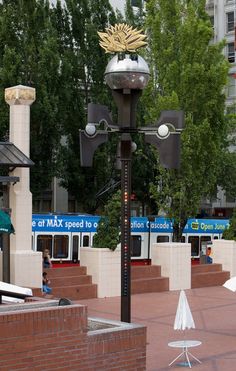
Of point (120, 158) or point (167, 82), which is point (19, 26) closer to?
point (167, 82)

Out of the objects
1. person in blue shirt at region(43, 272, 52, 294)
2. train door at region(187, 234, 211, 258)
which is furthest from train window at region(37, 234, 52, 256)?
person in blue shirt at region(43, 272, 52, 294)

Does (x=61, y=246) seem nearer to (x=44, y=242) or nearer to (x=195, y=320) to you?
(x=44, y=242)

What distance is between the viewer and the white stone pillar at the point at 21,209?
17.8 metres

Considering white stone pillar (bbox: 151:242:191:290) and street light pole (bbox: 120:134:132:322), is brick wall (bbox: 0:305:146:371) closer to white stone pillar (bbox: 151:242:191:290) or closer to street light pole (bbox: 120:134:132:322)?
street light pole (bbox: 120:134:132:322)

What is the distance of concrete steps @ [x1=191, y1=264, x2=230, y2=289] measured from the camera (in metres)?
23.2

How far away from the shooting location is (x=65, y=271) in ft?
65.1

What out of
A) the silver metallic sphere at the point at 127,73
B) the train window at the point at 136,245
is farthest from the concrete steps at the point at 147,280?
the silver metallic sphere at the point at 127,73

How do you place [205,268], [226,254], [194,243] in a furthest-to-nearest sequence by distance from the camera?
[194,243], [226,254], [205,268]

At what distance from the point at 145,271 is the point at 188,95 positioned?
8.40 m

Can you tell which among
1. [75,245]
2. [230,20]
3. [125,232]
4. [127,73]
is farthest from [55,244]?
[230,20]

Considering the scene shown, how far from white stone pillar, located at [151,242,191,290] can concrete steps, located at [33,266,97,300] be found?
326cm

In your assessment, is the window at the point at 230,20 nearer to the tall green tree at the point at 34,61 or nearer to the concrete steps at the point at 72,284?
the tall green tree at the point at 34,61

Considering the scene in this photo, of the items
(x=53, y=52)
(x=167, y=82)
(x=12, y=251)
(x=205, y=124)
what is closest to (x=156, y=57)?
(x=167, y=82)

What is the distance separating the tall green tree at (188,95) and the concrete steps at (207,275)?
283 cm
